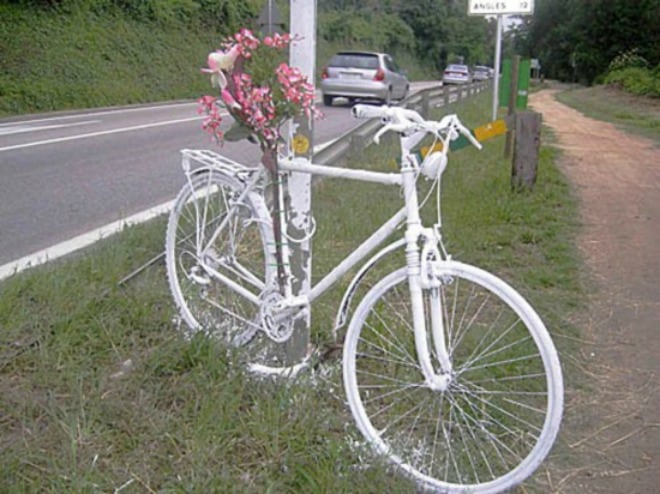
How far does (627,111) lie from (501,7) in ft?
46.6

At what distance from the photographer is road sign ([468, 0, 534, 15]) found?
1242cm

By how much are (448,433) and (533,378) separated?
0.64 metres

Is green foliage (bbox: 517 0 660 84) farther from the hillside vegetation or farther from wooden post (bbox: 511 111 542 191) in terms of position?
wooden post (bbox: 511 111 542 191)

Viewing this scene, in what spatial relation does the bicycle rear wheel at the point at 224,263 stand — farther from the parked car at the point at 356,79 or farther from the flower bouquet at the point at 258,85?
the parked car at the point at 356,79

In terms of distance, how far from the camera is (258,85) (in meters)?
2.95

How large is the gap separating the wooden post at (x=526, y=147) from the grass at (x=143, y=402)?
10.0 ft

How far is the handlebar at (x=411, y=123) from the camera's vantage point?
273cm

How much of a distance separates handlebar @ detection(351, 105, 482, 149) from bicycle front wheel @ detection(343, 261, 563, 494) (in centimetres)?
48

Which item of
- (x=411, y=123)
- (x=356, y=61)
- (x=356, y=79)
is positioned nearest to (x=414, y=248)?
(x=411, y=123)

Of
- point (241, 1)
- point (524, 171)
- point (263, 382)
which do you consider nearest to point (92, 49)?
point (241, 1)

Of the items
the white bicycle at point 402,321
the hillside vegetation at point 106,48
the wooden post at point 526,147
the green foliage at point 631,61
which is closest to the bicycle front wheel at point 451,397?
the white bicycle at point 402,321

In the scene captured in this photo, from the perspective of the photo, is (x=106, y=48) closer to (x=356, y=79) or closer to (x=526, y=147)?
(x=356, y=79)

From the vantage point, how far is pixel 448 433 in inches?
115

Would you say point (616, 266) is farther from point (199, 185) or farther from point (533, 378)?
point (199, 185)
